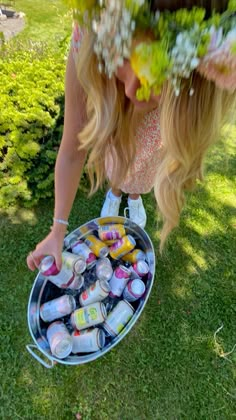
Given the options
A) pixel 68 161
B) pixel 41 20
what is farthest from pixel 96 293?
pixel 41 20

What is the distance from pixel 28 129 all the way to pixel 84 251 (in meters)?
0.91

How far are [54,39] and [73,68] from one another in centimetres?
271

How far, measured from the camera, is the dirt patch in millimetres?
3406

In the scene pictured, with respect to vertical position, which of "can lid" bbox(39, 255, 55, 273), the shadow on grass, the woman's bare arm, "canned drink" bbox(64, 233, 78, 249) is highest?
the woman's bare arm

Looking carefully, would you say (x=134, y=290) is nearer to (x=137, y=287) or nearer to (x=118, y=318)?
(x=137, y=287)

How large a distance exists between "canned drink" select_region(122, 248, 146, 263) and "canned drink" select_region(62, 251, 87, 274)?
0.76 ft

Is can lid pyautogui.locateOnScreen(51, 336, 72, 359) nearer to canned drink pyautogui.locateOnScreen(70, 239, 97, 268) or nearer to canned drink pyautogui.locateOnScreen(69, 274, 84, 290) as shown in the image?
canned drink pyautogui.locateOnScreen(69, 274, 84, 290)

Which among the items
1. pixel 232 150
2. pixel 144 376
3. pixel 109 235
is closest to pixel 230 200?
pixel 232 150

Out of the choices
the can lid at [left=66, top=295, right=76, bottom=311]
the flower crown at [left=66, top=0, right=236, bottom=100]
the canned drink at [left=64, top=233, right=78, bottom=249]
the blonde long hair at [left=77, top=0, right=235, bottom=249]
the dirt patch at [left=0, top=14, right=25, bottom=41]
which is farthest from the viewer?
the dirt patch at [left=0, top=14, right=25, bottom=41]

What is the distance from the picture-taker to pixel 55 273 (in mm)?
1429

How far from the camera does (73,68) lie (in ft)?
3.28

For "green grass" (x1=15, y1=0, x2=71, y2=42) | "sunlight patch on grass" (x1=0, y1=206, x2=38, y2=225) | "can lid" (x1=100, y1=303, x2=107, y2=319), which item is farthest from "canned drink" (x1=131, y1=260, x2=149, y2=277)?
"green grass" (x1=15, y1=0, x2=71, y2=42)

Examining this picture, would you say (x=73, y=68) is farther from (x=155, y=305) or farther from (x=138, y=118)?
(x=155, y=305)

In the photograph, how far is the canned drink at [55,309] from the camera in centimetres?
153
